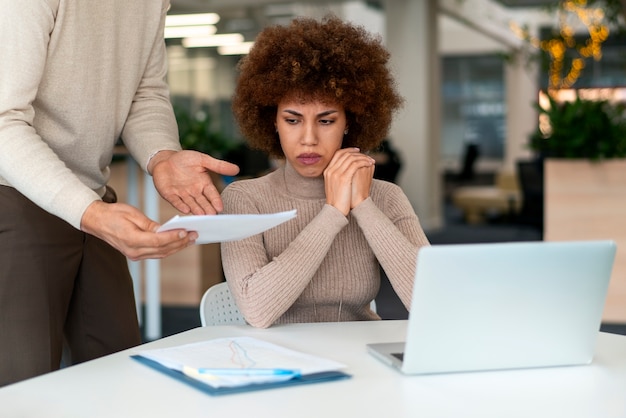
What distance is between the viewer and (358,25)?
2.33 metres

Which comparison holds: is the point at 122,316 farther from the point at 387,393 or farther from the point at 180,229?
the point at 387,393

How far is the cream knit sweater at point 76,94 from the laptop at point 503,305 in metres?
0.73

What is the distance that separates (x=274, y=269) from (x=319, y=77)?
0.56m

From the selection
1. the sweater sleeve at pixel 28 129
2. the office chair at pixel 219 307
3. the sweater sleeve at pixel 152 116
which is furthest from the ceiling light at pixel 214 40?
the sweater sleeve at pixel 28 129

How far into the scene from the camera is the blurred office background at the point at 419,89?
6.26m

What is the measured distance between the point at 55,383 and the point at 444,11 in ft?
38.8

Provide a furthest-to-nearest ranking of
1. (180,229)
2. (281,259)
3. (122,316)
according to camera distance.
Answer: (122,316) < (281,259) < (180,229)

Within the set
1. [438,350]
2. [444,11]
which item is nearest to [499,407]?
[438,350]

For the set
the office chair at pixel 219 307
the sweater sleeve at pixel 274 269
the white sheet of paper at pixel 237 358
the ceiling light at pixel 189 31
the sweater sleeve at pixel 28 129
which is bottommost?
the office chair at pixel 219 307

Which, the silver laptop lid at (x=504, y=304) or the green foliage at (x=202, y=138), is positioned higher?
the green foliage at (x=202, y=138)

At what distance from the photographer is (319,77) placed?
7.14 ft

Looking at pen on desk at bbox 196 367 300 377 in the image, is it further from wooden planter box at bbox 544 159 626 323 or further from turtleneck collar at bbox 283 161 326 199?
wooden planter box at bbox 544 159 626 323

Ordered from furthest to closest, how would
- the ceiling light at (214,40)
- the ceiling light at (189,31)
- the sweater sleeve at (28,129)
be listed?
the ceiling light at (214,40)
the ceiling light at (189,31)
the sweater sleeve at (28,129)

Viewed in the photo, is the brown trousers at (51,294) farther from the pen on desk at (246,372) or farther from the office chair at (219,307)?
the pen on desk at (246,372)
